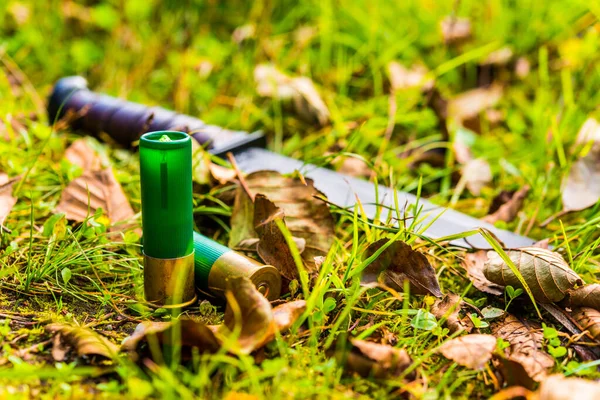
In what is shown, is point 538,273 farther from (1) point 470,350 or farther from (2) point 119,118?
(2) point 119,118

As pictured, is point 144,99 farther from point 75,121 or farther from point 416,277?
point 416,277

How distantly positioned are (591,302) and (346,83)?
62.3 inches

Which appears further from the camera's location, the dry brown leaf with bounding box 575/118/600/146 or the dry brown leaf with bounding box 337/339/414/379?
the dry brown leaf with bounding box 575/118/600/146

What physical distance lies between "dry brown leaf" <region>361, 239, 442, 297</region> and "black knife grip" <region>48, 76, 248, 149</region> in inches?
29.2

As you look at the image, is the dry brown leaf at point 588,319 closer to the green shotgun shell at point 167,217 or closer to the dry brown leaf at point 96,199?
the green shotgun shell at point 167,217

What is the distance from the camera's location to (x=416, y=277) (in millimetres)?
1358

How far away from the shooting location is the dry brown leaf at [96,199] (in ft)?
5.24

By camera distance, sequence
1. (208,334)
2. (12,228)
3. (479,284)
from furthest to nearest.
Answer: (12,228), (479,284), (208,334)

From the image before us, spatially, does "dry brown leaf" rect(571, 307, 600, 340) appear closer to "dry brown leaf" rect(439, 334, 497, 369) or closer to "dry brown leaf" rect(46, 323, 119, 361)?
"dry brown leaf" rect(439, 334, 497, 369)

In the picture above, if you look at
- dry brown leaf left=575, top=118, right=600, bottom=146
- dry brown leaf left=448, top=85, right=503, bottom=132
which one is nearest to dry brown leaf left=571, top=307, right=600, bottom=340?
dry brown leaf left=575, top=118, right=600, bottom=146

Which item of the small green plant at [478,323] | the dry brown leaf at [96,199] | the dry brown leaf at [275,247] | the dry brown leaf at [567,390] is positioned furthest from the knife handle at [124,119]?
the dry brown leaf at [567,390]

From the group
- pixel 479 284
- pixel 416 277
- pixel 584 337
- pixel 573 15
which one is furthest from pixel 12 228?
pixel 573 15

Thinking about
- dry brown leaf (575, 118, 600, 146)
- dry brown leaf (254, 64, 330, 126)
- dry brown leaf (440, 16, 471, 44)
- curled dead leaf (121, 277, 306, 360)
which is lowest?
curled dead leaf (121, 277, 306, 360)

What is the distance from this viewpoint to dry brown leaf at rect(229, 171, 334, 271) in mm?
1550
